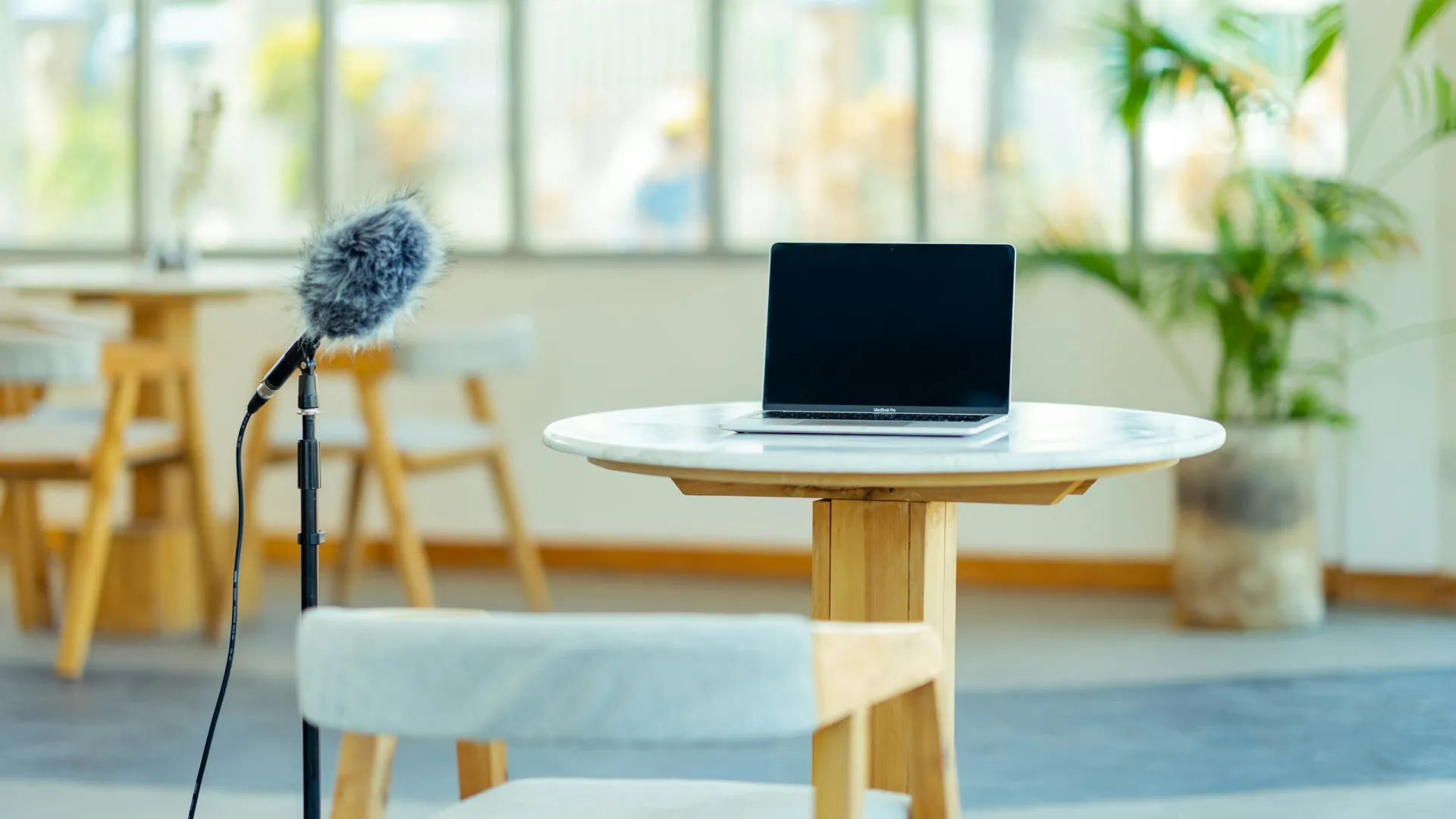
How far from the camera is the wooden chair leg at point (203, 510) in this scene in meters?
4.20

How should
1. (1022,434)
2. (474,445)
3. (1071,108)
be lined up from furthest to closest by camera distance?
(1071,108) → (474,445) → (1022,434)

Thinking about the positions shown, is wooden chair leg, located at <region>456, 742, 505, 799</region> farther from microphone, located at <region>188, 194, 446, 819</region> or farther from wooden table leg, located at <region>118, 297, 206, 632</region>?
wooden table leg, located at <region>118, 297, 206, 632</region>

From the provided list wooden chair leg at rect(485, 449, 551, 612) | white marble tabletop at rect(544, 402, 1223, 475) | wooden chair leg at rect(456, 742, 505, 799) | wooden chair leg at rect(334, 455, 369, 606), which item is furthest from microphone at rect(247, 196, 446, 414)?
wooden chair leg at rect(334, 455, 369, 606)

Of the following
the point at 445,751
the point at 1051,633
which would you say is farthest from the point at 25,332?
the point at 1051,633

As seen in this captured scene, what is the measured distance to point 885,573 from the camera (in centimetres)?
198

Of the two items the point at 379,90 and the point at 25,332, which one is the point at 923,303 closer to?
the point at 25,332

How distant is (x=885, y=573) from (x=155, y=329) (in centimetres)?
287

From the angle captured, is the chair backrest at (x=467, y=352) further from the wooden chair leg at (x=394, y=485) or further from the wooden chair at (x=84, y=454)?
the wooden chair at (x=84, y=454)

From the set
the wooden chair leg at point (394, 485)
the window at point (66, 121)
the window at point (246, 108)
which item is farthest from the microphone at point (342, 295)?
the window at point (66, 121)

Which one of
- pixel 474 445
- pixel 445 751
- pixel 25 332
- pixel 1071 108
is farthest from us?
pixel 1071 108

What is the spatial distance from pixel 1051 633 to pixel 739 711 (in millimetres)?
3225

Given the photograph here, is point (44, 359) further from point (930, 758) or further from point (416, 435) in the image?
point (930, 758)

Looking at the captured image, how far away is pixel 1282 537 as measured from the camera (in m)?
4.20

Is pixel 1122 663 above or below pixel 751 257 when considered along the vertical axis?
below
